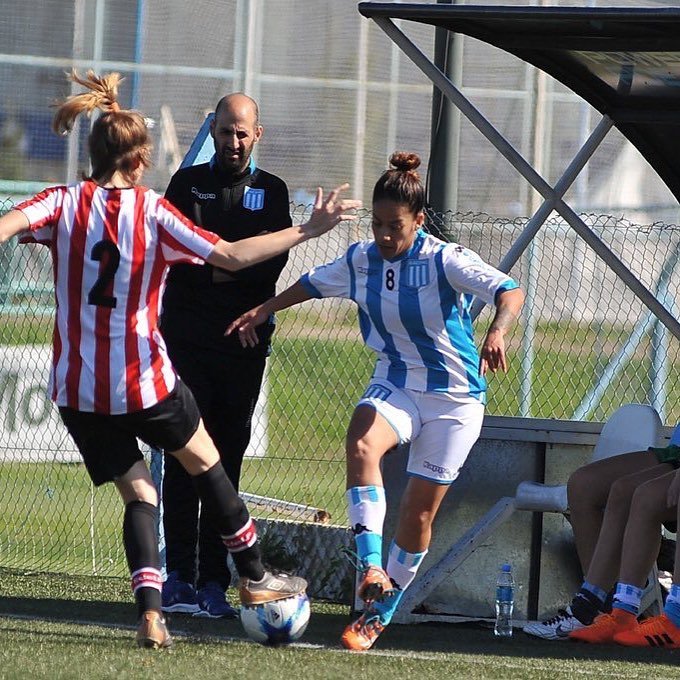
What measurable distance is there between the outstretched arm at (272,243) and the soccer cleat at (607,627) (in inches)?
74.8

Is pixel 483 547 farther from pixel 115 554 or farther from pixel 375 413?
pixel 115 554

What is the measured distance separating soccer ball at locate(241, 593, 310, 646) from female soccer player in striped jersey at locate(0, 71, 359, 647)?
57 millimetres

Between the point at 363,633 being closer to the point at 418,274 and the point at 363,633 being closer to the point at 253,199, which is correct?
the point at 418,274

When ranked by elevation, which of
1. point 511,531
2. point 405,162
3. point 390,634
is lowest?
point 390,634

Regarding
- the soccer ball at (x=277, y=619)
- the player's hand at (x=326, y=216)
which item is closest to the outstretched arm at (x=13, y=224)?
the player's hand at (x=326, y=216)

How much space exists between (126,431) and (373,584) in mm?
1023

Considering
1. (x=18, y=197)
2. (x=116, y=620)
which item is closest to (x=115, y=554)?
(x=116, y=620)

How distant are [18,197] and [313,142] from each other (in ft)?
10.4

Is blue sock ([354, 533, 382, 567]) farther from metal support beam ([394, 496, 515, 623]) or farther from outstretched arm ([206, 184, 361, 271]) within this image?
outstretched arm ([206, 184, 361, 271])

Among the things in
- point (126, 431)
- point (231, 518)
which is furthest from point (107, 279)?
point (231, 518)

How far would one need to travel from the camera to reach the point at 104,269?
203 inches

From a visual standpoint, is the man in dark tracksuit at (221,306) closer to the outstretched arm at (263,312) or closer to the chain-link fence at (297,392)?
the outstretched arm at (263,312)

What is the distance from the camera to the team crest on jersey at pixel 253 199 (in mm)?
6590

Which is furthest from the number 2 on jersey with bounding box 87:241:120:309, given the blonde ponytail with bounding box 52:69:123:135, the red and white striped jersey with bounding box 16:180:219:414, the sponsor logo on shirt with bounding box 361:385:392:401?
the sponsor logo on shirt with bounding box 361:385:392:401
